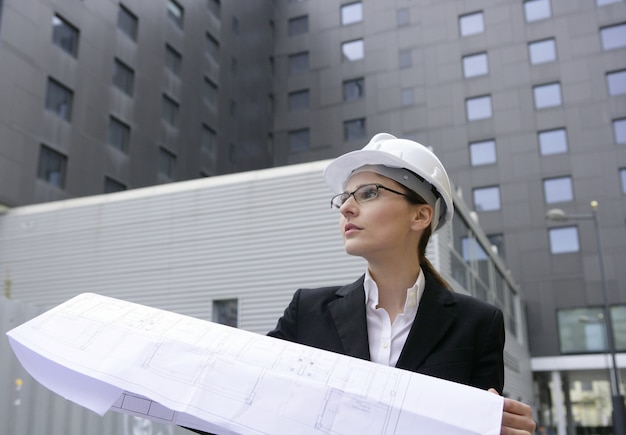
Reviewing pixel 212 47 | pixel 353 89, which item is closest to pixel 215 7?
pixel 212 47

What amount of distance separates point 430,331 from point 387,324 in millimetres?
151

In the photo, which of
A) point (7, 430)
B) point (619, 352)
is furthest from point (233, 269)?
point (619, 352)

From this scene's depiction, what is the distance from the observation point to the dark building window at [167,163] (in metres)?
32.4

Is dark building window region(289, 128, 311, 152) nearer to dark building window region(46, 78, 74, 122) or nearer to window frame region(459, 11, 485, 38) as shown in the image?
window frame region(459, 11, 485, 38)

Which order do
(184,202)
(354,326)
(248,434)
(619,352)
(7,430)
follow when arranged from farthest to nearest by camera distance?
(619,352) → (184,202) → (7,430) → (354,326) → (248,434)

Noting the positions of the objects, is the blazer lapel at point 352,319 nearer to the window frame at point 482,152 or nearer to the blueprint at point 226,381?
the blueprint at point 226,381

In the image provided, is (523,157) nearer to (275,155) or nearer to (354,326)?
(275,155)

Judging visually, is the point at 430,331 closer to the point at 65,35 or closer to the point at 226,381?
the point at 226,381

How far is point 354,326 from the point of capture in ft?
7.11

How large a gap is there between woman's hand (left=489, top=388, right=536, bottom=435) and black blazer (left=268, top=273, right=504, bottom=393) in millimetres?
279

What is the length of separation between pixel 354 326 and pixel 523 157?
3680 centimetres

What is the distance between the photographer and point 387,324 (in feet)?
7.23

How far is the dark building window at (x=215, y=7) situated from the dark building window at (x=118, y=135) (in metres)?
11.7

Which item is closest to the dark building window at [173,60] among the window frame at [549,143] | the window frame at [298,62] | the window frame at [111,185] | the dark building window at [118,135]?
the dark building window at [118,135]
